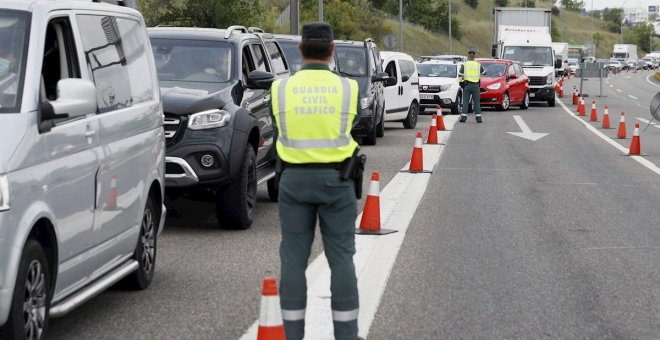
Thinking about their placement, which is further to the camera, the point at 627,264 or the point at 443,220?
the point at 443,220

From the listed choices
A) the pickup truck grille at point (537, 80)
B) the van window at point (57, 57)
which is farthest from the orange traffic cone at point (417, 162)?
the pickup truck grille at point (537, 80)

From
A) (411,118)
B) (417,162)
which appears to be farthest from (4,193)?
(411,118)

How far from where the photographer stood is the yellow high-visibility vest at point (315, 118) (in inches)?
259

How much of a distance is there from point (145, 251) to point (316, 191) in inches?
106

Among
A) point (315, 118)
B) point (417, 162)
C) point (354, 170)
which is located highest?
point (315, 118)

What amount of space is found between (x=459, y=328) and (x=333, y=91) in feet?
6.16

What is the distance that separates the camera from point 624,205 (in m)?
14.6

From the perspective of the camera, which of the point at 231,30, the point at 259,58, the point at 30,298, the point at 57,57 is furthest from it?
the point at 259,58

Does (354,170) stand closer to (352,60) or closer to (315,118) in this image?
(315,118)

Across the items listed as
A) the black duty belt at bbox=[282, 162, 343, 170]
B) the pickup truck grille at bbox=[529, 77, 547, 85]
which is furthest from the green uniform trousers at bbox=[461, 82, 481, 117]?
the black duty belt at bbox=[282, 162, 343, 170]

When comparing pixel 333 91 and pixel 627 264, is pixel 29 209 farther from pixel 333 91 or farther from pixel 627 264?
pixel 627 264

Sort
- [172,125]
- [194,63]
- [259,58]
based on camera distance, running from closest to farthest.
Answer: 1. [172,125]
2. [194,63]
3. [259,58]

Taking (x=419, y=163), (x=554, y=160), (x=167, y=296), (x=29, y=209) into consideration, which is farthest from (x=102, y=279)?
(x=554, y=160)

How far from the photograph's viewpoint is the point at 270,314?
235 inches
